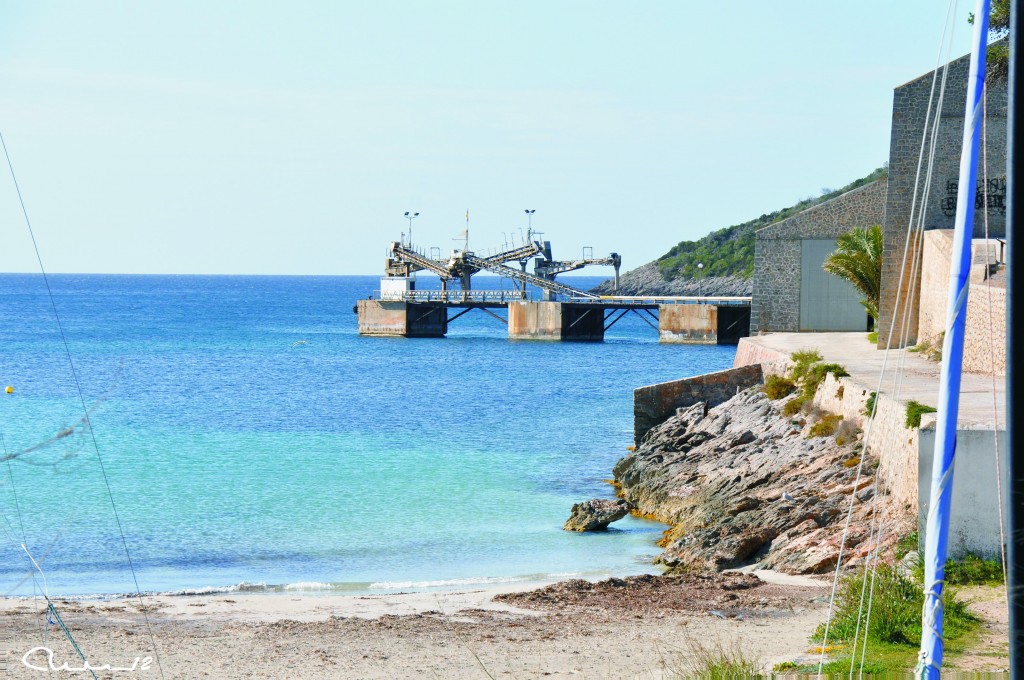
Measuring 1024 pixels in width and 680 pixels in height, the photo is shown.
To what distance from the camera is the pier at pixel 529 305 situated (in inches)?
2662

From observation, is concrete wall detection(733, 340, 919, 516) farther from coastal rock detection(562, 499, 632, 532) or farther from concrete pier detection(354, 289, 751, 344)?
concrete pier detection(354, 289, 751, 344)

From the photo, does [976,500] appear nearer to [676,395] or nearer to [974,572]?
[974,572]

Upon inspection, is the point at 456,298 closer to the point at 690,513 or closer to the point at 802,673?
A: the point at 690,513

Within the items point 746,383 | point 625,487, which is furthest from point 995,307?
point 746,383

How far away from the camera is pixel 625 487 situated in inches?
957

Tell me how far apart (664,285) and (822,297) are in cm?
9609

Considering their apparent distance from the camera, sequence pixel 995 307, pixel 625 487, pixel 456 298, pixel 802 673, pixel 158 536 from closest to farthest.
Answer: pixel 802 673 → pixel 995 307 → pixel 158 536 → pixel 625 487 → pixel 456 298

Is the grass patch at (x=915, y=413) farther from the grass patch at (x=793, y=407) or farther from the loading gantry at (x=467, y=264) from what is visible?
the loading gantry at (x=467, y=264)

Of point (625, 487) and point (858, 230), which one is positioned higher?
point (858, 230)

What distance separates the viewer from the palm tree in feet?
104

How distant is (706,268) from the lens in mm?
129000

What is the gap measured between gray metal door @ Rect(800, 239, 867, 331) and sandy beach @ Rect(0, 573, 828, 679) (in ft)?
84.8

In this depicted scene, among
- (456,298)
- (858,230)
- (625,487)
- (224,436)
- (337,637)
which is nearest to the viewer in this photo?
(337,637)

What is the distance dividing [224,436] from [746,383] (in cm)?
1499
